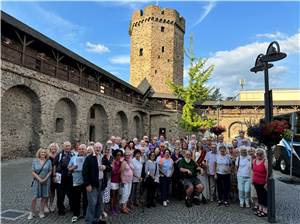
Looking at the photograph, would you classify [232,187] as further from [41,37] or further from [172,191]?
[41,37]

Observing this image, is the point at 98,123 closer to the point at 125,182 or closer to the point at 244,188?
the point at 125,182

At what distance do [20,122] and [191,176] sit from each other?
10.9 meters

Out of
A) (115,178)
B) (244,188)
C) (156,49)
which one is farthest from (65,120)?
(156,49)

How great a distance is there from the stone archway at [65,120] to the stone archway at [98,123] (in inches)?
145

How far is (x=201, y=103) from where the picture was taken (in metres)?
35.6

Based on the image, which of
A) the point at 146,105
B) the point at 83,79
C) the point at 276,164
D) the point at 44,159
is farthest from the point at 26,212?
the point at 146,105

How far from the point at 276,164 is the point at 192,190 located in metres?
8.86

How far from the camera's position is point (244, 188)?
21.3ft

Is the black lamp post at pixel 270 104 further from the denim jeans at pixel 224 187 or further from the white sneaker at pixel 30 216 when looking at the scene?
the white sneaker at pixel 30 216

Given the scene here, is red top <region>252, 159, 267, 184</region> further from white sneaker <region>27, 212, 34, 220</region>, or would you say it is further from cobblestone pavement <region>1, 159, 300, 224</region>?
white sneaker <region>27, 212, 34, 220</region>

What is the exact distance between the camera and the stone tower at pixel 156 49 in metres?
37.8

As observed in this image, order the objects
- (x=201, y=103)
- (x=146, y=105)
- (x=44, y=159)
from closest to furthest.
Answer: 1. (x=44, y=159)
2. (x=146, y=105)
3. (x=201, y=103)

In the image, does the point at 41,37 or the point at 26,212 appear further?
the point at 41,37

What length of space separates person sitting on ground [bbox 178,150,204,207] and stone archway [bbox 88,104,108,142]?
1673cm
